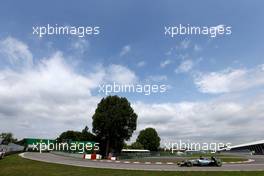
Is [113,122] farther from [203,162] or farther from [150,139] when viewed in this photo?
[150,139]

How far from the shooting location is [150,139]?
4993 inches

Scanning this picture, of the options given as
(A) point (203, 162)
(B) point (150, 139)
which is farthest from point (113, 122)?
(B) point (150, 139)

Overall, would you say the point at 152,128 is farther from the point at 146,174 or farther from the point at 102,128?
the point at 146,174

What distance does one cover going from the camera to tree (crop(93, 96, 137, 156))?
7269 centimetres

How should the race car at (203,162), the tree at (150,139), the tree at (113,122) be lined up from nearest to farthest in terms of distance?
1. the race car at (203,162)
2. the tree at (113,122)
3. the tree at (150,139)

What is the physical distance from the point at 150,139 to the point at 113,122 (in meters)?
56.7

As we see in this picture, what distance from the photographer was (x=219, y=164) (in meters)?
37.8

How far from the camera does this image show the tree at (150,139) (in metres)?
126

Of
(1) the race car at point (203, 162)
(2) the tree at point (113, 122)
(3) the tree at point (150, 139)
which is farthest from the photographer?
(3) the tree at point (150, 139)

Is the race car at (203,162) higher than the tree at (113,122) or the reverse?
the reverse

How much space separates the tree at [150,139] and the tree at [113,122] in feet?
166

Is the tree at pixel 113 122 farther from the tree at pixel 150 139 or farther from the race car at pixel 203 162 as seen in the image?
the tree at pixel 150 139

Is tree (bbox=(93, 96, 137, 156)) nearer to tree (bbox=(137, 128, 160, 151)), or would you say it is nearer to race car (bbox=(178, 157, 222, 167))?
race car (bbox=(178, 157, 222, 167))

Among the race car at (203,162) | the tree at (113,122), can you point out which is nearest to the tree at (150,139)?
the tree at (113,122)
